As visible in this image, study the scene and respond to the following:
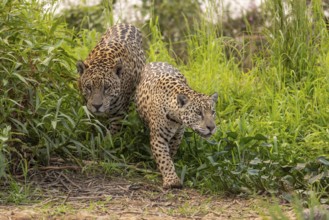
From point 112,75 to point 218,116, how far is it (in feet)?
4.19

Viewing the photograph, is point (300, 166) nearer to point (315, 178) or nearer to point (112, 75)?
point (315, 178)

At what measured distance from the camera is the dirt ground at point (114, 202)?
6547 millimetres

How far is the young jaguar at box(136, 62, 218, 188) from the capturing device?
748 cm

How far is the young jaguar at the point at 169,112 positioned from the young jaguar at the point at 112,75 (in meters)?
0.22

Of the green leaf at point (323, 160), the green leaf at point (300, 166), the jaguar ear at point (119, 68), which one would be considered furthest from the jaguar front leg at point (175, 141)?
the green leaf at point (323, 160)

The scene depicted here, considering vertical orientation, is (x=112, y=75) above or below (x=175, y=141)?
above

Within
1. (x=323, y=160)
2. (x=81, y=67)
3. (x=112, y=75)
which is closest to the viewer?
(x=323, y=160)

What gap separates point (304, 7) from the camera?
9383 mm

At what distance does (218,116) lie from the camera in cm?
894

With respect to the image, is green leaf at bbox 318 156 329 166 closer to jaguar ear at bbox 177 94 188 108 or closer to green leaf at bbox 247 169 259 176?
green leaf at bbox 247 169 259 176

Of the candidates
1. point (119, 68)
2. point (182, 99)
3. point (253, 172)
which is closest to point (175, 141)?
point (182, 99)

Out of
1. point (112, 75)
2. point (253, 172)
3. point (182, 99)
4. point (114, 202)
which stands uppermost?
point (112, 75)

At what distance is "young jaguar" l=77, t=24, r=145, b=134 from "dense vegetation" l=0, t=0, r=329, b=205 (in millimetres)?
129

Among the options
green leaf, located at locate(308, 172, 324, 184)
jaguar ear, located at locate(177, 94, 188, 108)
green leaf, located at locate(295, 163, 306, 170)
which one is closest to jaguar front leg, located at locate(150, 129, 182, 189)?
jaguar ear, located at locate(177, 94, 188, 108)
